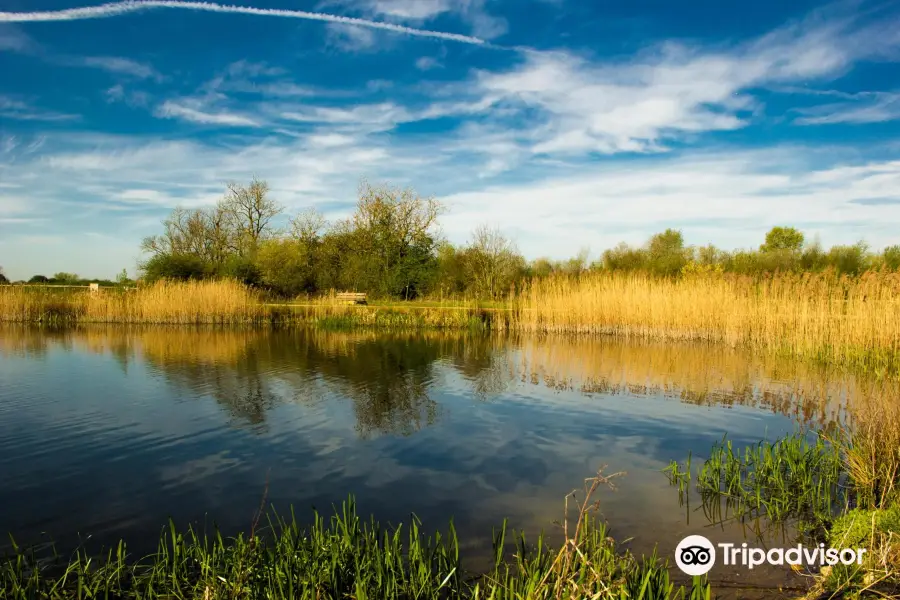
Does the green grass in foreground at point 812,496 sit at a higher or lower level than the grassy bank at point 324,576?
lower

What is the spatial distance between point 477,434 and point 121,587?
4.57 m

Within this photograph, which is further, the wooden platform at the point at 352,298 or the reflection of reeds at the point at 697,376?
the wooden platform at the point at 352,298

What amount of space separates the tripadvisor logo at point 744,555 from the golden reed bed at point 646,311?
26.8 feet

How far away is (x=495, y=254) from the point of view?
30.5m

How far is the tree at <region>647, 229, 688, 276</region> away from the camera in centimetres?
3390

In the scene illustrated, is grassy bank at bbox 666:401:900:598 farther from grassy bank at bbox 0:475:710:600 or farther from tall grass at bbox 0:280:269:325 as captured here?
tall grass at bbox 0:280:269:325

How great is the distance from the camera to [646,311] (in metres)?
17.5

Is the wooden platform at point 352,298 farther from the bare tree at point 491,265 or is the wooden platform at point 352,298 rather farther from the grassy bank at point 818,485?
the grassy bank at point 818,485

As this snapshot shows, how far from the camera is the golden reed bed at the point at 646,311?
12641mm

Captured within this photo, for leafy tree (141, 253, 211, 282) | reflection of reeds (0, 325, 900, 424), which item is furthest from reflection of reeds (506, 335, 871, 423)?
leafy tree (141, 253, 211, 282)

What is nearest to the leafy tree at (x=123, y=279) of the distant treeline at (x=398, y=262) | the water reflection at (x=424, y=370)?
the distant treeline at (x=398, y=262)

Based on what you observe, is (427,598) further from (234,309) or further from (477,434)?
(234,309)

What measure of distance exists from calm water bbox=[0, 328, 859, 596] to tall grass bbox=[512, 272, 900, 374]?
168cm

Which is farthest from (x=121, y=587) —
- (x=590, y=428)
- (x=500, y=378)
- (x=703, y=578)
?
(x=500, y=378)
